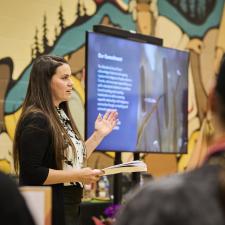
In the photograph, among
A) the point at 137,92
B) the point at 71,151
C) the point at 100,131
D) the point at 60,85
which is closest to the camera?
the point at 71,151

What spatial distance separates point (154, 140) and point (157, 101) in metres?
0.31

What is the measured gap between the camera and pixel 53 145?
2.92 meters

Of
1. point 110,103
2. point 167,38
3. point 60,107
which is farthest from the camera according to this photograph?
point 167,38

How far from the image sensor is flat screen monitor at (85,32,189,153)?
4.24 metres

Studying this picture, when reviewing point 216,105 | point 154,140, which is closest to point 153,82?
point 154,140

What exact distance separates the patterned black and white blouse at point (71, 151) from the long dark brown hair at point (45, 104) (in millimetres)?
33

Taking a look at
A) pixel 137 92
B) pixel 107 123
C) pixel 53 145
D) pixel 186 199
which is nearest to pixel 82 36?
pixel 137 92

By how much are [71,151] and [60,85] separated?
1.16 feet

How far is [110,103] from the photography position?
14.3 ft

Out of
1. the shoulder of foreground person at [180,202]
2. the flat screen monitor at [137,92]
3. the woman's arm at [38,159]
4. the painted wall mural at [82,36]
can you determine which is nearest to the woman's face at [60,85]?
the woman's arm at [38,159]

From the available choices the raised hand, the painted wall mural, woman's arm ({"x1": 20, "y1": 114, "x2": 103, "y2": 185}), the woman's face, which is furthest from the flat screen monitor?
woman's arm ({"x1": 20, "y1": 114, "x2": 103, "y2": 185})

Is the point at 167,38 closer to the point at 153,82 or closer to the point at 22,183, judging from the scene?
the point at 153,82

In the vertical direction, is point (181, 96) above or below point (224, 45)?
below

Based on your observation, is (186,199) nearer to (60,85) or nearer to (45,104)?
(45,104)
